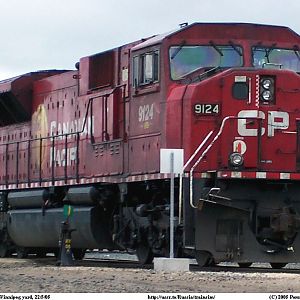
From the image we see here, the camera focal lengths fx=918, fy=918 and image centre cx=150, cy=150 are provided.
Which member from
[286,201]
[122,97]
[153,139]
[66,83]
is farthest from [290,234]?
[66,83]

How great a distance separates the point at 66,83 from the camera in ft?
67.2

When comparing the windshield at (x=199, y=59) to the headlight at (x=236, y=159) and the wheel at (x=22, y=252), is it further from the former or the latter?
the wheel at (x=22, y=252)

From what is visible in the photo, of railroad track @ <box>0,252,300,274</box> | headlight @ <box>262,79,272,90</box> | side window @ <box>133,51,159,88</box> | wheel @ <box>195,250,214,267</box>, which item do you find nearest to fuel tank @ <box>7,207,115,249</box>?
railroad track @ <box>0,252,300,274</box>

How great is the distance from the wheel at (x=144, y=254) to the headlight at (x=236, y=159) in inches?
105

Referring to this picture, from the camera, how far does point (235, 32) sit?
53.0 feet

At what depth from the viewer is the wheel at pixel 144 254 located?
1696cm

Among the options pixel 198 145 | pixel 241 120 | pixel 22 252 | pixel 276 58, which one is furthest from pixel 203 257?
pixel 22 252

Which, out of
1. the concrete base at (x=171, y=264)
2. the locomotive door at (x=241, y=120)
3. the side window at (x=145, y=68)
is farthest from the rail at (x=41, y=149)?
the concrete base at (x=171, y=264)

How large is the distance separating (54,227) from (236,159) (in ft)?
18.5

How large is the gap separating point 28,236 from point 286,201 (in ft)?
23.9

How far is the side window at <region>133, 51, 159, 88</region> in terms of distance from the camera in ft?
52.9

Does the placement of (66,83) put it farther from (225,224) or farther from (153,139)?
(225,224)

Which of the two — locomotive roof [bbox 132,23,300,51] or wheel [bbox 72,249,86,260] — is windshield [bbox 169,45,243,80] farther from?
wheel [bbox 72,249,86,260]

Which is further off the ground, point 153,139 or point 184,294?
point 153,139
